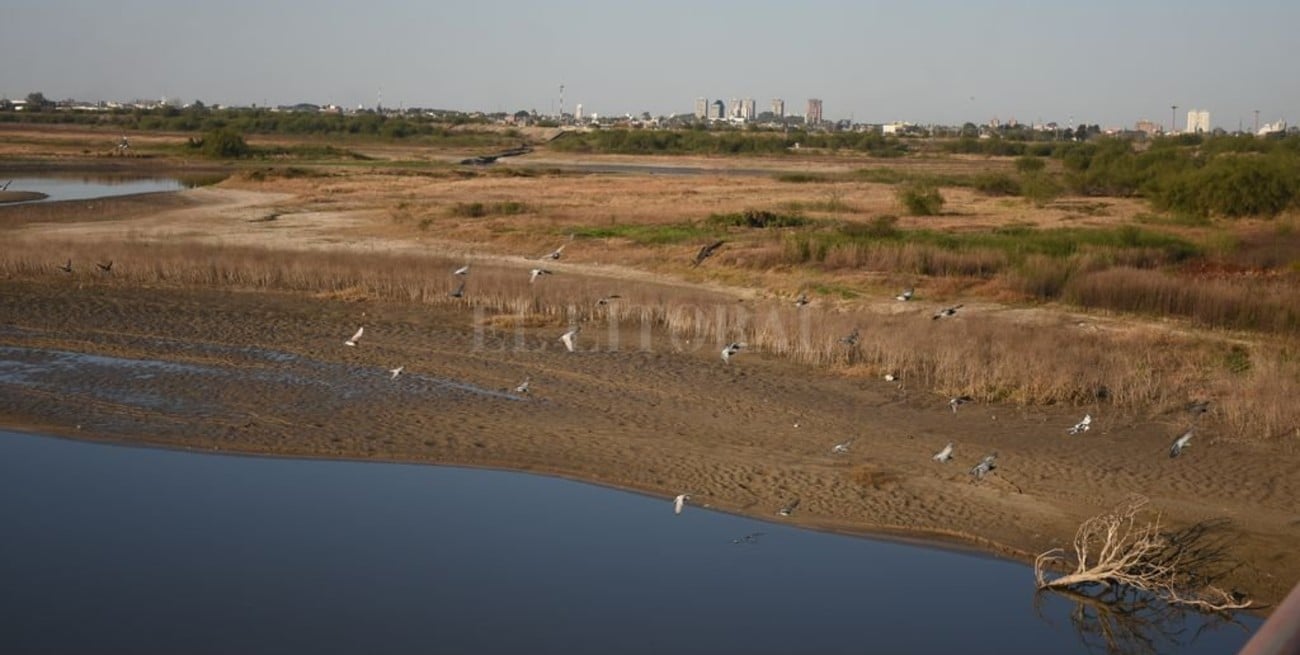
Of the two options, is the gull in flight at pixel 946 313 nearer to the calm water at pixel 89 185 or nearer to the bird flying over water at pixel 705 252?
the bird flying over water at pixel 705 252

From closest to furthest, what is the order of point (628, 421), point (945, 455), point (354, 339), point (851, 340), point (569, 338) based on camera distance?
point (945, 455) < point (628, 421) < point (851, 340) < point (569, 338) < point (354, 339)

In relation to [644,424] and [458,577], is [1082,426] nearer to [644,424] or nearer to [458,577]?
[644,424]

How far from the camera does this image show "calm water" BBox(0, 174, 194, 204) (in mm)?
45312

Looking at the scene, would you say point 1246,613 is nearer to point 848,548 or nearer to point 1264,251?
point 848,548

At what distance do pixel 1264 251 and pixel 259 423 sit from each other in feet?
65.6

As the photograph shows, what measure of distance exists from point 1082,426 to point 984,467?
6.52 feet

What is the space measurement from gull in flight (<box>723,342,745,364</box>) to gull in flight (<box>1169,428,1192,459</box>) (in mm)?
5502

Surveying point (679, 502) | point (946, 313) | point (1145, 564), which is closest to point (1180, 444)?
point (1145, 564)

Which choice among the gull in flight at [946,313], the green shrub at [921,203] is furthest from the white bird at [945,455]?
the green shrub at [921,203]

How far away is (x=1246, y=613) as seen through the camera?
10273 millimetres

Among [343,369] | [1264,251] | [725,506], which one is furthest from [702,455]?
[1264,251]

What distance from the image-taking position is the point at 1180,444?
12.9 meters

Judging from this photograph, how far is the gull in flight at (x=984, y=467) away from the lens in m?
12.6

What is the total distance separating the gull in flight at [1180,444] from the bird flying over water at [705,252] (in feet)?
45.1
